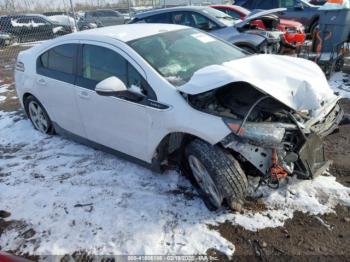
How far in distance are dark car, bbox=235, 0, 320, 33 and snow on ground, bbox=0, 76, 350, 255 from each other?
9.73 m

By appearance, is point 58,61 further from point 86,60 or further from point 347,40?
point 347,40

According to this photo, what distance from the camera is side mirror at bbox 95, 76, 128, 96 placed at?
3223 mm

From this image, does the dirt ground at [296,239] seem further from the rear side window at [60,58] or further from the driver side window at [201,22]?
the driver side window at [201,22]

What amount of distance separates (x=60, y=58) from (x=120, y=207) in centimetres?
217

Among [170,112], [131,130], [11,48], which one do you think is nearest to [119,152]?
[131,130]

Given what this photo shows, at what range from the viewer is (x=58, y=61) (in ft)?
14.6

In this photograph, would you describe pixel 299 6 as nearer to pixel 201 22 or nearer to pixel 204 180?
pixel 201 22

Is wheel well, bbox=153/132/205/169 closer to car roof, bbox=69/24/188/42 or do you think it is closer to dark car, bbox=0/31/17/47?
car roof, bbox=69/24/188/42

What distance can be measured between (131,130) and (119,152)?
0.46 meters

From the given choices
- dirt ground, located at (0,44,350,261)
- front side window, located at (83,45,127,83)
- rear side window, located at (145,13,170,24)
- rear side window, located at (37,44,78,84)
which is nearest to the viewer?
dirt ground, located at (0,44,350,261)

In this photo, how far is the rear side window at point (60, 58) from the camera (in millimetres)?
4219

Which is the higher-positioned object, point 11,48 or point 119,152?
point 119,152

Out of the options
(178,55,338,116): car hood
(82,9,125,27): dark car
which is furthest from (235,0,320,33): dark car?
(82,9,125,27): dark car

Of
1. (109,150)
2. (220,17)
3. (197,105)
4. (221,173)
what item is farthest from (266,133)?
(220,17)
